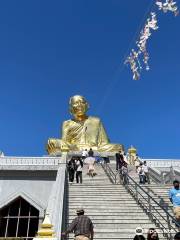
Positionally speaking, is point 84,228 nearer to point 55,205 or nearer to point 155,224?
point 55,205

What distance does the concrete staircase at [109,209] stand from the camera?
8808 mm

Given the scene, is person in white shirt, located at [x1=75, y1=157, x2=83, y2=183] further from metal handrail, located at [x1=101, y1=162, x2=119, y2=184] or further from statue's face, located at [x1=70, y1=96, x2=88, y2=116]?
statue's face, located at [x1=70, y1=96, x2=88, y2=116]

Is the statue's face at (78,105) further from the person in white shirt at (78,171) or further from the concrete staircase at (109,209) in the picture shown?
the concrete staircase at (109,209)

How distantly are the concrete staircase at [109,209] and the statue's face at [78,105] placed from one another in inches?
645

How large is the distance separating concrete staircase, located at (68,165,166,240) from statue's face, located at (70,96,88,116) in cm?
1638

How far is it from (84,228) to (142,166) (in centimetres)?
894

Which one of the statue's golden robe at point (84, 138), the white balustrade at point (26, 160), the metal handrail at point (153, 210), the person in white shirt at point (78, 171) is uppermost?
the statue's golden robe at point (84, 138)

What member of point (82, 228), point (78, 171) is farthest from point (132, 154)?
point (82, 228)

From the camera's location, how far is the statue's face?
→ 29.2 meters

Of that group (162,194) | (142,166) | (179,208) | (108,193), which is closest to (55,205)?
(179,208)

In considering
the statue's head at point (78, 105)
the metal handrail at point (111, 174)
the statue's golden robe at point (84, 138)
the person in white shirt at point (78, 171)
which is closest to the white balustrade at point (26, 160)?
the statue's golden robe at point (84, 138)

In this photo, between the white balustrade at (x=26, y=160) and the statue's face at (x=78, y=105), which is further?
the statue's face at (x=78, y=105)

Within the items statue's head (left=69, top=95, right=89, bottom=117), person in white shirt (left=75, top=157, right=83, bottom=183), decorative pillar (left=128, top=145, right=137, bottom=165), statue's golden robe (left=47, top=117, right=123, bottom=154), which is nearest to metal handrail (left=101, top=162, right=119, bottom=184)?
person in white shirt (left=75, top=157, right=83, bottom=183)

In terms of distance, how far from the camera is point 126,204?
1080 centimetres
